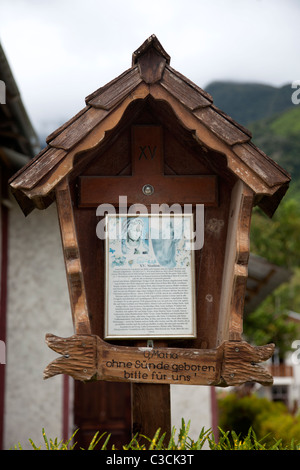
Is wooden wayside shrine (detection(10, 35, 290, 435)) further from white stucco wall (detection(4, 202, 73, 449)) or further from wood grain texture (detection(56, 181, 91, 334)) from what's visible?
white stucco wall (detection(4, 202, 73, 449))

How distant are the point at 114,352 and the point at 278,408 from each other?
30.6 feet

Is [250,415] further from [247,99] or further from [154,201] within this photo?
[247,99]

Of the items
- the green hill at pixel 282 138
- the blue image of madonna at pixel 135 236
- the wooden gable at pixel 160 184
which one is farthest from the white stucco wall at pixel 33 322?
the green hill at pixel 282 138

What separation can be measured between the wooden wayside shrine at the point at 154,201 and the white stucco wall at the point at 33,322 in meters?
4.31

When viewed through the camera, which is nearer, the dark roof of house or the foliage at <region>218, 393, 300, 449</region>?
the dark roof of house

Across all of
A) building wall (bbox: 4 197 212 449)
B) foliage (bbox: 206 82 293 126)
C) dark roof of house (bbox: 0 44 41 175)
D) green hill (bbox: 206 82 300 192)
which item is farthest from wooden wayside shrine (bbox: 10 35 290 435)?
foliage (bbox: 206 82 293 126)

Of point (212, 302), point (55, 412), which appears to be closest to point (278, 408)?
point (55, 412)

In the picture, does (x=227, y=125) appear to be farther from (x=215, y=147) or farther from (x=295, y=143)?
(x=295, y=143)

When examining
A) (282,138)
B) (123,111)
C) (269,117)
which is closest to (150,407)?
(123,111)

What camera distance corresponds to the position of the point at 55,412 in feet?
23.9

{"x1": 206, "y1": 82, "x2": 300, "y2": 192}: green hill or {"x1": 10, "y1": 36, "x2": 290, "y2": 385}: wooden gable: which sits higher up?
{"x1": 206, "y1": 82, "x2": 300, "y2": 192}: green hill

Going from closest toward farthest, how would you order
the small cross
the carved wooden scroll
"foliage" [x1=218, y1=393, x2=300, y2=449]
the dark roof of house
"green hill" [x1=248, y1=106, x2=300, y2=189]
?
1. the carved wooden scroll
2. the small cross
3. the dark roof of house
4. "foliage" [x1=218, y1=393, x2=300, y2=449]
5. "green hill" [x1=248, y1=106, x2=300, y2=189]

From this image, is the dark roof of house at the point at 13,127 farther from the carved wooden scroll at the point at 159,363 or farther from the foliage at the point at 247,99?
the foliage at the point at 247,99

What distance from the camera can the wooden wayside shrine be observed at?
2.94 meters
